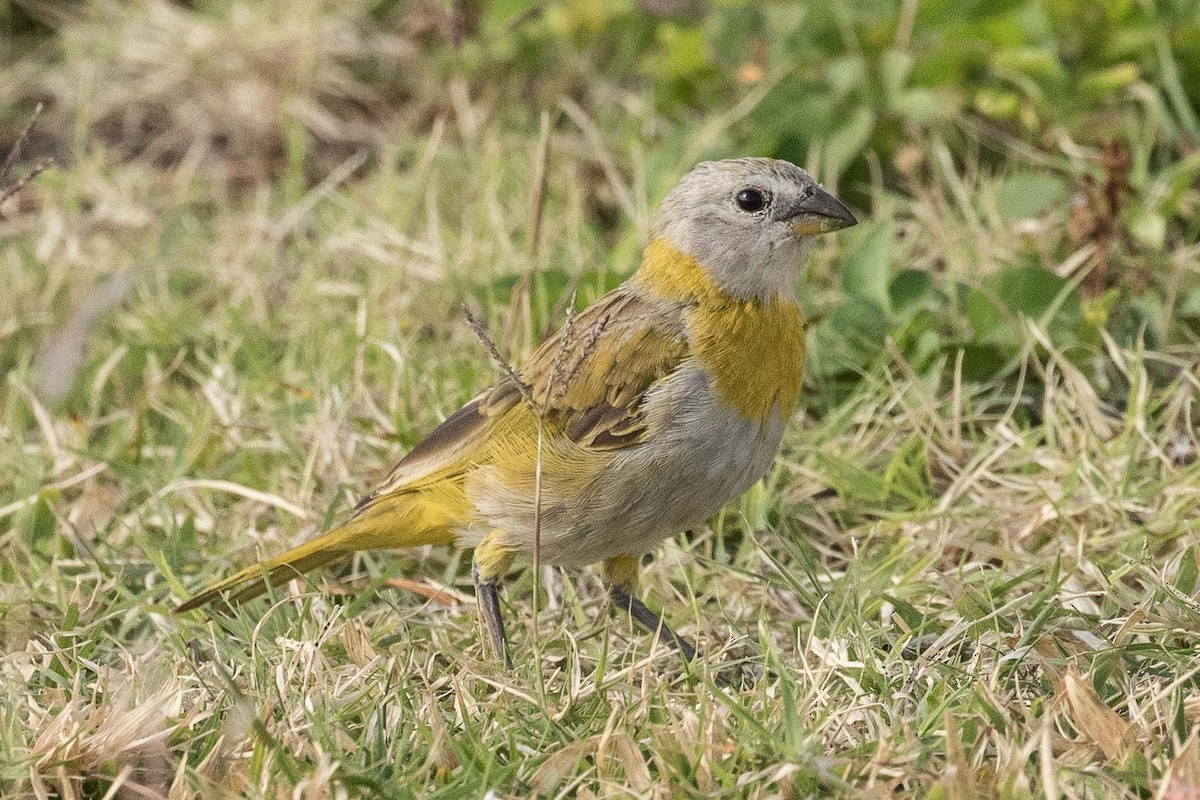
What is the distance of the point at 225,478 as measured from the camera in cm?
459

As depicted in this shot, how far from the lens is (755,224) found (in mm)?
3783

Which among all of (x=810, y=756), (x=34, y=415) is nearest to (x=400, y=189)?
(x=34, y=415)

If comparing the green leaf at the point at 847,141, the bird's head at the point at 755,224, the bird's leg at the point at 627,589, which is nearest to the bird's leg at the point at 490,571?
the bird's leg at the point at 627,589

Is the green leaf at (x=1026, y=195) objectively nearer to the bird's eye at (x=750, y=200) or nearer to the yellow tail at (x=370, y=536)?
the bird's eye at (x=750, y=200)

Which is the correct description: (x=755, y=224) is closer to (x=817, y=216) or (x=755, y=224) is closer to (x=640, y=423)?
(x=817, y=216)

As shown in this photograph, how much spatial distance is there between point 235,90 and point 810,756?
16.5 ft

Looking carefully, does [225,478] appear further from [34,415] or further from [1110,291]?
[1110,291]

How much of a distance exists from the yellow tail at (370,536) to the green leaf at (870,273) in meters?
1.63

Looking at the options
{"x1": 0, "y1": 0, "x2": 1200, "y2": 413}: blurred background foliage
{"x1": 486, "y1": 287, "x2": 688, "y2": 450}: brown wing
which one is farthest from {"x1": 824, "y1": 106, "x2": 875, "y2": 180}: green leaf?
{"x1": 486, "y1": 287, "x2": 688, "y2": 450}: brown wing

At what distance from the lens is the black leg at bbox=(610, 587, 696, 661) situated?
3695 millimetres

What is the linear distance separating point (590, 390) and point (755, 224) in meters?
0.60

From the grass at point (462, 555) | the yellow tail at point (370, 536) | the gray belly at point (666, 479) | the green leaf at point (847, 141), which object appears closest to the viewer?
the grass at point (462, 555)

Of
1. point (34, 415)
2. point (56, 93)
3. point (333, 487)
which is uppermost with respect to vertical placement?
point (56, 93)

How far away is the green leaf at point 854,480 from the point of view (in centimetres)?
427
